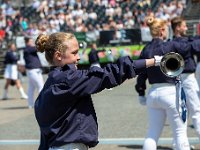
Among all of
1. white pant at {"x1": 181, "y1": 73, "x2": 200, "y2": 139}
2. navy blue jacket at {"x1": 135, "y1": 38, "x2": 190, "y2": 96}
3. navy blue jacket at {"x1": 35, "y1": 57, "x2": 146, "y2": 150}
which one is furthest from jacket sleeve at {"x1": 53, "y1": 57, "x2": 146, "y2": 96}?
white pant at {"x1": 181, "y1": 73, "x2": 200, "y2": 139}

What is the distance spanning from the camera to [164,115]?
6.45 m

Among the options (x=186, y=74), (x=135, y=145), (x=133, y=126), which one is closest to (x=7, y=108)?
(x=133, y=126)

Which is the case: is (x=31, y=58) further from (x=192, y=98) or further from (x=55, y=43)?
(x=55, y=43)

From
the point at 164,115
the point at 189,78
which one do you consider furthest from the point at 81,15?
the point at 164,115

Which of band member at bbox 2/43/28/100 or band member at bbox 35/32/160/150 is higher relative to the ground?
band member at bbox 35/32/160/150

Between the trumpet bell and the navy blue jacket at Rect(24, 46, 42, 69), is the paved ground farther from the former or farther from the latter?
the trumpet bell

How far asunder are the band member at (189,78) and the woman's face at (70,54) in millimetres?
2961

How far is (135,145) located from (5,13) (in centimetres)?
2375

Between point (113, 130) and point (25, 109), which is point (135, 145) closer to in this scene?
point (113, 130)

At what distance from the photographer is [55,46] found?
13.4 ft

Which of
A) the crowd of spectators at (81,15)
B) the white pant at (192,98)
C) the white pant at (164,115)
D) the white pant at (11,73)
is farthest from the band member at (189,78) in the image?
the crowd of spectators at (81,15)

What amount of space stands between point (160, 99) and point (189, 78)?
1.43 meters

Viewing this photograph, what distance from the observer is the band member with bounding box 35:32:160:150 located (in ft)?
13.0

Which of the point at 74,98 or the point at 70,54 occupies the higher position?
the point at 70,54
